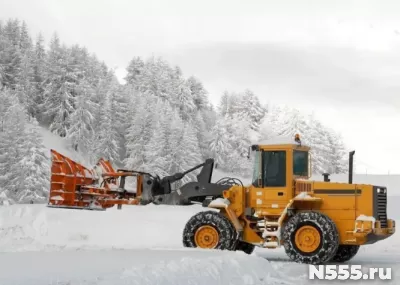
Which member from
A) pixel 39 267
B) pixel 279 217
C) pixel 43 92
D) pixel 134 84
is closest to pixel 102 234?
pixel 279 217

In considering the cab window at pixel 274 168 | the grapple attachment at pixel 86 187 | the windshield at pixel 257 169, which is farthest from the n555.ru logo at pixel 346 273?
the grapple attachment at pixel 86 187

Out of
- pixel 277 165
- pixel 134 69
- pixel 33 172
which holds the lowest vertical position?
pixel 277 165

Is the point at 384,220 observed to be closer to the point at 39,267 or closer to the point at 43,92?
the point at 39,267

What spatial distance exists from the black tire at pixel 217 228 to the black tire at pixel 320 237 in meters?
1.48

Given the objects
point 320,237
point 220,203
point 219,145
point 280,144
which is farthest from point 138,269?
point 219,145

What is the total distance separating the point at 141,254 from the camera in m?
13.8

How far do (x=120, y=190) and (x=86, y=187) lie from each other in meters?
0.99

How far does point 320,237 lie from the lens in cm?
1622

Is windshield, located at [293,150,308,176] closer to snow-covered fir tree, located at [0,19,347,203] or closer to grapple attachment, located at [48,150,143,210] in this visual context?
grapple attachment, located at [48,150,143,210]

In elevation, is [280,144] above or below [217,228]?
above

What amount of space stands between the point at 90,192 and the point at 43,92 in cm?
6304

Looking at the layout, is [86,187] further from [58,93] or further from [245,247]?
[58,93]

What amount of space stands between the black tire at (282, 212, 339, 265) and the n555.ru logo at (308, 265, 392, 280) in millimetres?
636

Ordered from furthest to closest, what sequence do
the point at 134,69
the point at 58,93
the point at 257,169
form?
the point at 134,69
the point at 58,93
the point at 257,169
